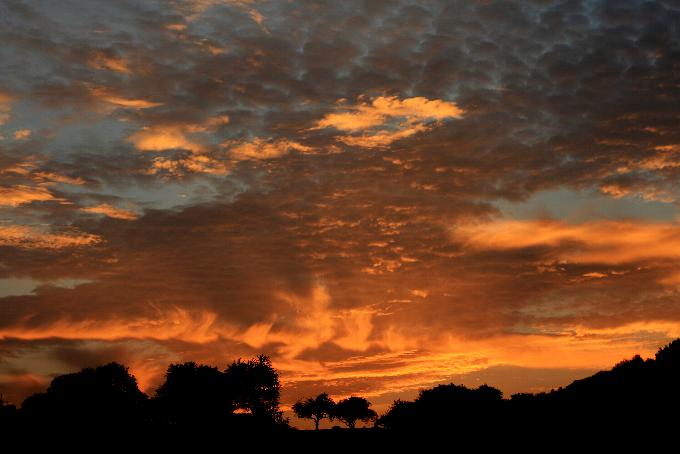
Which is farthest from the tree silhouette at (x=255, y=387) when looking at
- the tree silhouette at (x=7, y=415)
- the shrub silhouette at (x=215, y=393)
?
the tree silhouette at (x=7, y=415)

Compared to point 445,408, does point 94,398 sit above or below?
above

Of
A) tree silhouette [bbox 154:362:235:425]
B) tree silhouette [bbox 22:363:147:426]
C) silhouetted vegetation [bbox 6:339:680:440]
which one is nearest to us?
silhouetted vegetation [bbox 6:339:680:440]

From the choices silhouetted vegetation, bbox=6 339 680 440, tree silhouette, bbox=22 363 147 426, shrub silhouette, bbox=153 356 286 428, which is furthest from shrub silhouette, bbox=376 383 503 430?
tree silhouette, bbox=22 363 147 426

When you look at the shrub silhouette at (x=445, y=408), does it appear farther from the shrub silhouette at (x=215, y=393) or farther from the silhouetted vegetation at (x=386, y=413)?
the shrub silhouette at (x=215, y=393)

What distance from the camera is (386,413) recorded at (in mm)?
164375

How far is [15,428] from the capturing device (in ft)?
287

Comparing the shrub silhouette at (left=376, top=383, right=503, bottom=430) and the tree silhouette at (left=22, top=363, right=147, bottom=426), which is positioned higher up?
the tree silhouette at (left=22, top=363, right=147, bottom=426)

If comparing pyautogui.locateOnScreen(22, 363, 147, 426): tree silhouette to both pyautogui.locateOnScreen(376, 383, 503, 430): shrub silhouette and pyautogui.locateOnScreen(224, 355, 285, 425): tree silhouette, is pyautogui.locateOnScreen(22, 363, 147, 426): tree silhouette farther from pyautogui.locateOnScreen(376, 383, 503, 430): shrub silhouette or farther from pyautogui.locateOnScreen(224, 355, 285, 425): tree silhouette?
pyautogui.locateOnScreen(376, 383, 503, 430): shrub silhouette

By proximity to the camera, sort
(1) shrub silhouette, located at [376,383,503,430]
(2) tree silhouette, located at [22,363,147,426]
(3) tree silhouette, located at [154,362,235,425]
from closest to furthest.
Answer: (1) shrub silhouette, located at [376,383,503,430], (2) tree silhouette, located at [22,363,147,426], (3) tree silhouette, located at [154,362,235,425]

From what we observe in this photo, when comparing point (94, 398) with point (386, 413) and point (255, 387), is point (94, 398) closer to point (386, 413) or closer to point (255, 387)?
point (255, 387)

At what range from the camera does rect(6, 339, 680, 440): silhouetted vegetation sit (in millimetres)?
66688

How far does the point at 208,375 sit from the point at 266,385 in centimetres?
1160

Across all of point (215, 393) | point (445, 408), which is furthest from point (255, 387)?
point (445, 408)

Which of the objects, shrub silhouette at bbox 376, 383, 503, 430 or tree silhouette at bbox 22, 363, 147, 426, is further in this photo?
tree silhouette at bbox 22, 363, 147, 426
